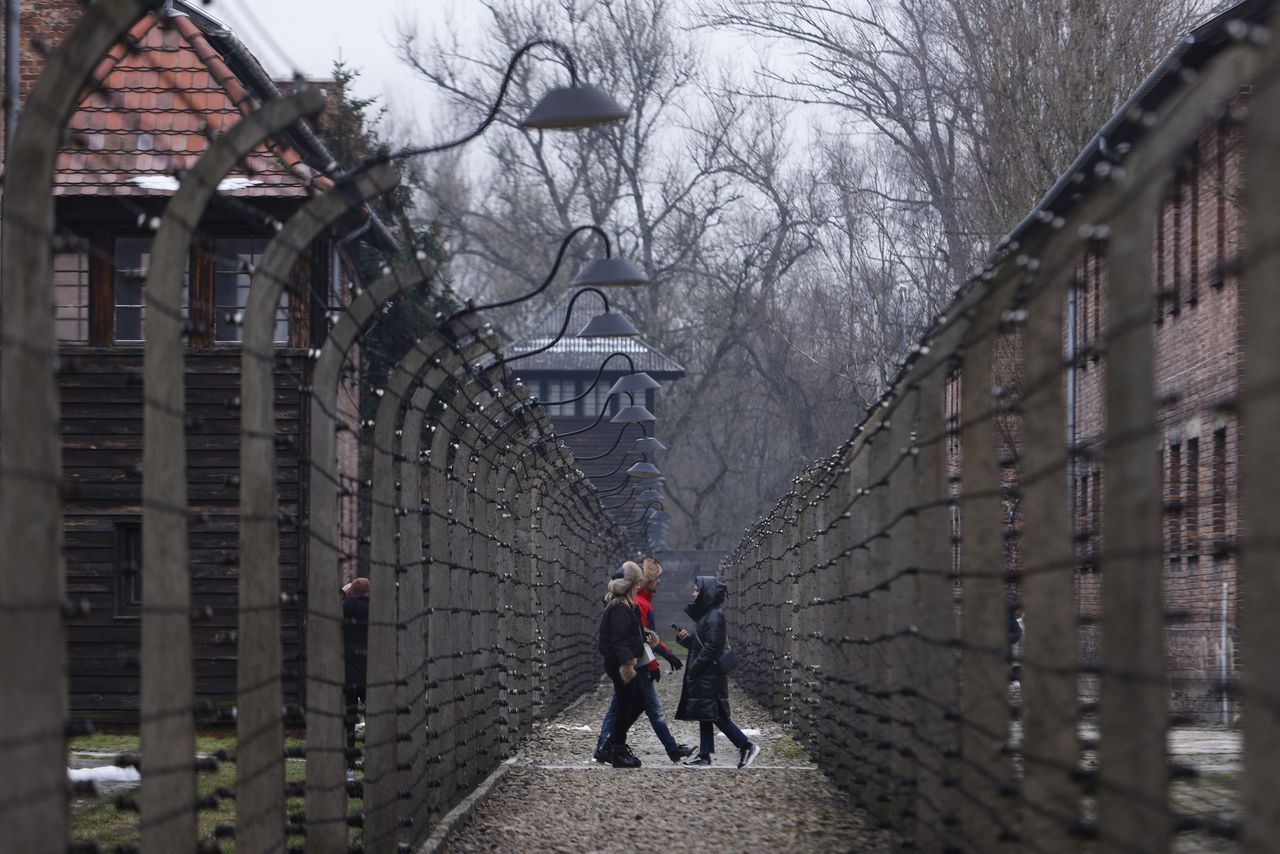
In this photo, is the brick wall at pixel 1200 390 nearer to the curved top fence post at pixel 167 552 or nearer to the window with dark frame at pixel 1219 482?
the window with dark frame at pixel 1219 482

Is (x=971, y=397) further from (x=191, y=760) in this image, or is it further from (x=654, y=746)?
(x=654, y=746)

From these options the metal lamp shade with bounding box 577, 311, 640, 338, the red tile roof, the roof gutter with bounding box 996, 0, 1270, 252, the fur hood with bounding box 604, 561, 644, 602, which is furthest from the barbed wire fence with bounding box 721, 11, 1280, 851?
the roof gutter with bounding box 996, 0, 1270, 252

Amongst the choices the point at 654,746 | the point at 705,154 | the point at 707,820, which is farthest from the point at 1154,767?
the point at 705,154

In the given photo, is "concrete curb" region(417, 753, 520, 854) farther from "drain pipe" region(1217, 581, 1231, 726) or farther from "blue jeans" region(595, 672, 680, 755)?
"drain pipe" region(1217, 581, 1231, 726)

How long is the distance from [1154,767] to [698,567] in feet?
175

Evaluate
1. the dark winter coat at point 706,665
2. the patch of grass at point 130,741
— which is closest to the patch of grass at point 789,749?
the dark winter coat at point 706,665

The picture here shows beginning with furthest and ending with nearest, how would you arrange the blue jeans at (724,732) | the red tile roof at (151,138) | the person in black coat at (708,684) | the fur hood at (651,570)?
the red tile roof at (151,138) → the fur hood at (651,570) → the person in black coat at (708,684) → the blue jeans at (724,732)

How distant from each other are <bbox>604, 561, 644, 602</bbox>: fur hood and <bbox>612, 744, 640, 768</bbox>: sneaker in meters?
1.11

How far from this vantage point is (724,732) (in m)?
15.1

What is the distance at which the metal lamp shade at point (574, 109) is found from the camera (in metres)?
10.8

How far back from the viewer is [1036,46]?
27.5 meters

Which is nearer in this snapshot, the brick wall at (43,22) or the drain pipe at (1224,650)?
the drain pipe at (1224,650)

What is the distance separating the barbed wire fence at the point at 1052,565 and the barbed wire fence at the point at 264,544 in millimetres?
2049

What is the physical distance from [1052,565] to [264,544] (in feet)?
7.47
